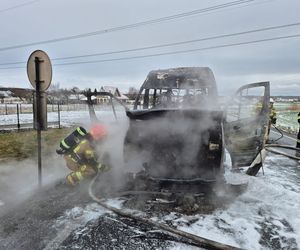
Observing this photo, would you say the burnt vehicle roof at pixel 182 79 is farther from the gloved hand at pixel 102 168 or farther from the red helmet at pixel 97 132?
the gloved hand at pixel 102 168

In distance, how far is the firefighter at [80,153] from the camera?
504 cm

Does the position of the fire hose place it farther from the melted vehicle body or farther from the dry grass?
the dry grass

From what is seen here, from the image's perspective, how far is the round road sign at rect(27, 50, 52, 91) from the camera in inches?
202

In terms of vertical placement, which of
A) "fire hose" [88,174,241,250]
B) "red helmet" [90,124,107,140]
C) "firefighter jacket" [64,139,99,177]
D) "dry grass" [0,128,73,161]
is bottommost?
"dry grass" [0,128,73,161]

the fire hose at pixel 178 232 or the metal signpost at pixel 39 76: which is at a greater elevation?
the metal signpost at pixel 39 76

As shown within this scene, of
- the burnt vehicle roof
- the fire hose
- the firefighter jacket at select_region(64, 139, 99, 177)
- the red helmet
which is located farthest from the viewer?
the burnt vehicle roof

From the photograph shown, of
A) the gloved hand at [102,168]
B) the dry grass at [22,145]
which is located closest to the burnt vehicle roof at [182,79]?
the gloved hand at [102,168]

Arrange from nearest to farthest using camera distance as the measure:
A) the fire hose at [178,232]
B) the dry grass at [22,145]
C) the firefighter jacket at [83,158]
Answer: the fire hose at [178,232] → the firefighter jacket at [83,158] → the dry grass at [22,145]

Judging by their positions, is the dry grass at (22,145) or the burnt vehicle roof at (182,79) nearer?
the burnt vehicle roof at (182,79)

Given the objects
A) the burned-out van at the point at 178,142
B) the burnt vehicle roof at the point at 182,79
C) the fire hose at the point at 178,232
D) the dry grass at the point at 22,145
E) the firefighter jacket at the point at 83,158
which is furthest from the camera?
the dry grass at the point at 22,145

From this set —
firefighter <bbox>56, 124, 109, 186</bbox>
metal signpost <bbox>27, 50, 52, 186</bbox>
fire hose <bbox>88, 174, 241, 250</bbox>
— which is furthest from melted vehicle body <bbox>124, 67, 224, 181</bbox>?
metal signpost <bbox>27, 50, 52, 186</bbox>

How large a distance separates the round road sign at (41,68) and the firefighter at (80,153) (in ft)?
3.66

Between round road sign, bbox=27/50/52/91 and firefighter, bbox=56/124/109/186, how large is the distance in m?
1.11

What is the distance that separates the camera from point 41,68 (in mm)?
5164
